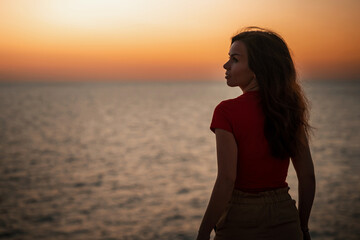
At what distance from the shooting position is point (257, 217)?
208 centimetres

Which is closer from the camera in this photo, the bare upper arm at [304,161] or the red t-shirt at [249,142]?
the red t-shirt at [249,142]

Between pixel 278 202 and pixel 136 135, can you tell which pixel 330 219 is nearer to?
pixel 278 202

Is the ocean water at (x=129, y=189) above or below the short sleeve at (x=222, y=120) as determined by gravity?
below

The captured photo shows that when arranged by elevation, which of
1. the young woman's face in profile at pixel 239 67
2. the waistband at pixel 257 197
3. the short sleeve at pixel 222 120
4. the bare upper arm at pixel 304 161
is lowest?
the waistband at pixel 257 197

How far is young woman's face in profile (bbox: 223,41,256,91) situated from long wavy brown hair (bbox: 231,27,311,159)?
0.03m

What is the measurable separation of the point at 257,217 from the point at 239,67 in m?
0.90

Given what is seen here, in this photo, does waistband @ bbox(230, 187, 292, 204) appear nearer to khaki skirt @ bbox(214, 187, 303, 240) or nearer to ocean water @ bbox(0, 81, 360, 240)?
khaki skirt @ bbox(214, 187, 303, 240)

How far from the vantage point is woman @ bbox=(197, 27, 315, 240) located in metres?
2.03

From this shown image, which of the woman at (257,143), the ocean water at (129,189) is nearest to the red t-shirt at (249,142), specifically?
the woman at (257,143)

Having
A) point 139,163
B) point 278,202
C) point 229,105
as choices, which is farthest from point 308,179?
point 139,163

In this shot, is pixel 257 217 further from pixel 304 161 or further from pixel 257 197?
pixel 304 161

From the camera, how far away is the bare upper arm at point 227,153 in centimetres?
201

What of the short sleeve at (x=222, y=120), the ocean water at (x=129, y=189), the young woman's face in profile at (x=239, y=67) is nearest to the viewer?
the short sleeve at (x=222, y=120)

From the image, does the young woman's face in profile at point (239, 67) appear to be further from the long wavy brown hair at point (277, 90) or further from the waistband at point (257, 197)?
the waistband at point (257, 197)
